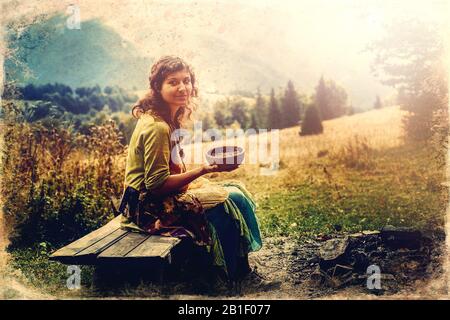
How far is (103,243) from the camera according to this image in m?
5.00

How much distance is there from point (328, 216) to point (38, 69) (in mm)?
3829

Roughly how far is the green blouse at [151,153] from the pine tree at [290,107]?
1957 mm

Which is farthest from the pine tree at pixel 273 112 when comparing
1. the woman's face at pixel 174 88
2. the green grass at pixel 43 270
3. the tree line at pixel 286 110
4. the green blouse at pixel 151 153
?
the green grass at pixel 43 270

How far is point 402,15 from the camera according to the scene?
6109 millimetres

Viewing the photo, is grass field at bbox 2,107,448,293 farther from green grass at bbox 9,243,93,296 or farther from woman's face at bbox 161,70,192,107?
woman's face at bbox 161,70,192,107

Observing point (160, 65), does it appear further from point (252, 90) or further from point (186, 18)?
point (252, 90)

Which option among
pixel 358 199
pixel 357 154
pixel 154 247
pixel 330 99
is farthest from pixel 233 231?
pixel 330 99

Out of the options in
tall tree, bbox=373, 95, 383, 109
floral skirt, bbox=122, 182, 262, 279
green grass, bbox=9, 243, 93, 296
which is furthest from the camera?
tall tree, bbox=373, 95, 383, 109

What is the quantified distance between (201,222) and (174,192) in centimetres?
39

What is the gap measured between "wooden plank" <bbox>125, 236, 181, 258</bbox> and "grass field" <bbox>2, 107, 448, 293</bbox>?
162 centimetres

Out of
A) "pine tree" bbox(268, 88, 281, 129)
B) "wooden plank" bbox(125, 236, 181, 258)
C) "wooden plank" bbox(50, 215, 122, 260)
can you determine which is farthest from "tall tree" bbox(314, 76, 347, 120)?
"wooden plank" bbox(50, 215, 122, 260)

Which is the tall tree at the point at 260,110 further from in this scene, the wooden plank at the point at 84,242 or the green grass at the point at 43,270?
the green grass at the point at 43,270

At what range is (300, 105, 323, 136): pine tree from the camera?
6590 millimetres

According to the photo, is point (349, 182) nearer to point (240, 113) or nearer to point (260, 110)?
point (260, 110)
